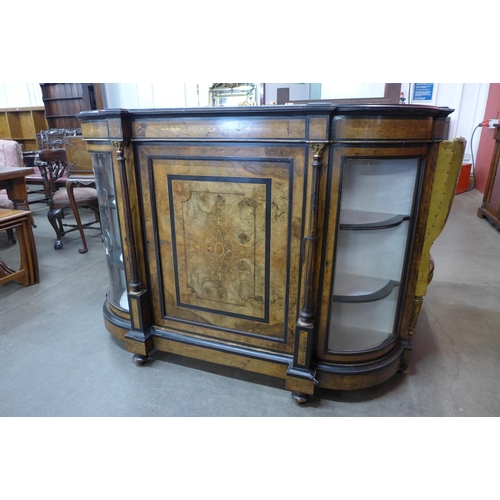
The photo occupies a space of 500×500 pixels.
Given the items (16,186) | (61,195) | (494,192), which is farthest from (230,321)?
(494,192)

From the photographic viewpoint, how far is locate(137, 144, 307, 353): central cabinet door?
1.34 meters

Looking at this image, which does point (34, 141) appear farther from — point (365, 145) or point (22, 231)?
point (365, 145)

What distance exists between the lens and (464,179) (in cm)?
570

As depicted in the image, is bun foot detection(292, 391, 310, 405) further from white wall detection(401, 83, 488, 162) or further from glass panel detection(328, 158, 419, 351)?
white wall detection(401, 83, 488, 162)

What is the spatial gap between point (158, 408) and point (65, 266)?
1.98 metres

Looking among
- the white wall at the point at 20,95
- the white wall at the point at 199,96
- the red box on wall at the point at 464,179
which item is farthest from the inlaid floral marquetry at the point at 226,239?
the white wall at the point at 20,95

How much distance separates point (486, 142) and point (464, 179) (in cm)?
60

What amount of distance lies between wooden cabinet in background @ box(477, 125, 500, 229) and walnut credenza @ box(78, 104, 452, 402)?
3111 mm

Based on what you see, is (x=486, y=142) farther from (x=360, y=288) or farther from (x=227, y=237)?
(x=227, y=237)

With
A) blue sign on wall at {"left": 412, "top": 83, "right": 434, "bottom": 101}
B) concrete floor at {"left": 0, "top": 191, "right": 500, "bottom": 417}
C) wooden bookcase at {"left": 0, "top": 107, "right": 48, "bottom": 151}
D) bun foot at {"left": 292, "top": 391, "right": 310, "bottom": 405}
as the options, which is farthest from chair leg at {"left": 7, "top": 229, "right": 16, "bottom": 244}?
blue sign on wall at {"left": 412, "top": 83, "right": 434, "bottom": 101}

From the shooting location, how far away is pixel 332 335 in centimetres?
149

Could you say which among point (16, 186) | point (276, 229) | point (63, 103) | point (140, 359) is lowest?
point (140, 359)

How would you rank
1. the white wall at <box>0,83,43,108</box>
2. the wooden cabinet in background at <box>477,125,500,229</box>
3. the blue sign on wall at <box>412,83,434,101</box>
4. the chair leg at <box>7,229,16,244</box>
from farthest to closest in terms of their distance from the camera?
the white wall at <box>0,83,43,108</box>, the blue sign on wall at <box>412,83,434,101</box>, the wooden cabinet in background at <box>477,125,500,229</box>, the chair leg at <box>7,229,16,244</box>
